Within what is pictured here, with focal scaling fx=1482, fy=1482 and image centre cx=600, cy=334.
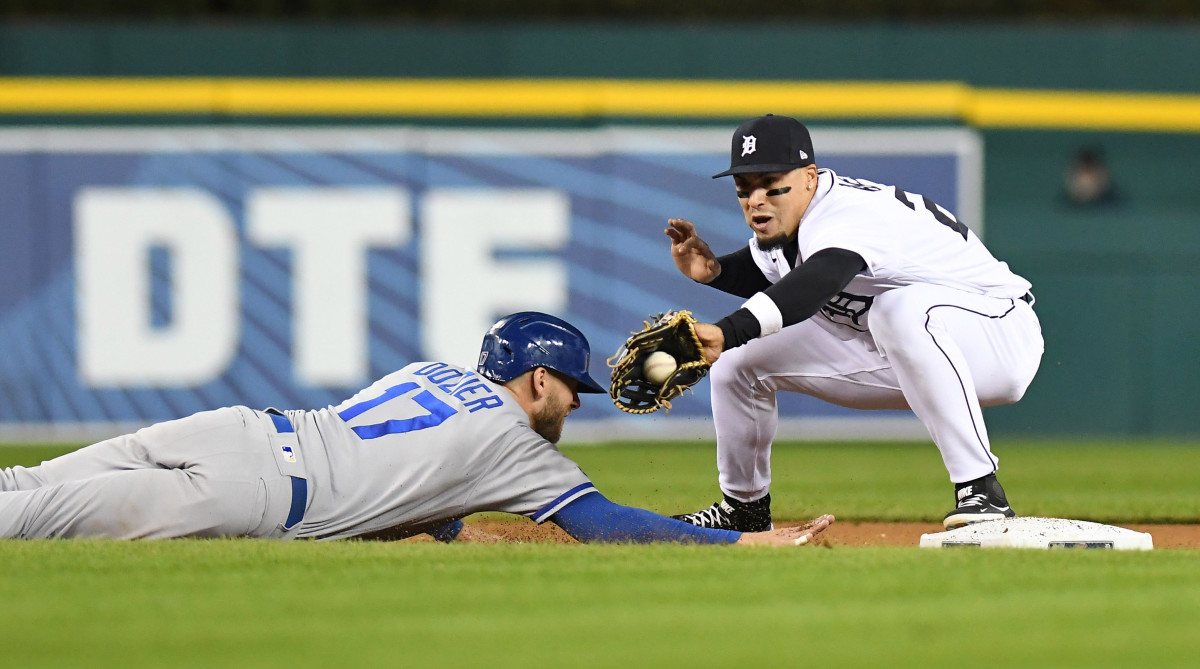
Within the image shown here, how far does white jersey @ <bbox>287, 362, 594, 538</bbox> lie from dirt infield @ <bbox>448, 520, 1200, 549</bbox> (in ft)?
1.90

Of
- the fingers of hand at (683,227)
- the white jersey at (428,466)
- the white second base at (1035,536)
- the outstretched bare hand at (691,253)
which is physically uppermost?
the fingers of hand at (683,227)

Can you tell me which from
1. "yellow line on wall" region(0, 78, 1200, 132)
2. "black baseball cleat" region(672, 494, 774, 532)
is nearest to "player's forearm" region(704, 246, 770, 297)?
"black baseball cleat" region(672, 494, 774, 532)

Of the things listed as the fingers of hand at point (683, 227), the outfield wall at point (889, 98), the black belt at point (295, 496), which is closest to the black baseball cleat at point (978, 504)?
the fingers of hand at point (683, 227)

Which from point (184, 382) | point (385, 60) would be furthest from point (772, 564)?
point (385, 60)

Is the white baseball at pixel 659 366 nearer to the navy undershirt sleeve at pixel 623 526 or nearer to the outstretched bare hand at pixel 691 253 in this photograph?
the navy undershirt sleeve at pixel 623 526

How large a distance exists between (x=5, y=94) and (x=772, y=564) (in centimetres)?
795

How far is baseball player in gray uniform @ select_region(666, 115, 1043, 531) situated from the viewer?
4.09 meters

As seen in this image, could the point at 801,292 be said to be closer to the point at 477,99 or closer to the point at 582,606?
the point at 582,606

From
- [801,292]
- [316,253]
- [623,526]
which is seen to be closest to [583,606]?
[623,526]

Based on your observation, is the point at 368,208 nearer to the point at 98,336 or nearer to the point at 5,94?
the point at 98,336

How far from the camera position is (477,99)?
10.3 metres

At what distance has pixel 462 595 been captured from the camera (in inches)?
119

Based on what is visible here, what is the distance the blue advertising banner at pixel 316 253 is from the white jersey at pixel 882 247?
4.99 m

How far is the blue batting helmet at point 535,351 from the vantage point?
398cm
